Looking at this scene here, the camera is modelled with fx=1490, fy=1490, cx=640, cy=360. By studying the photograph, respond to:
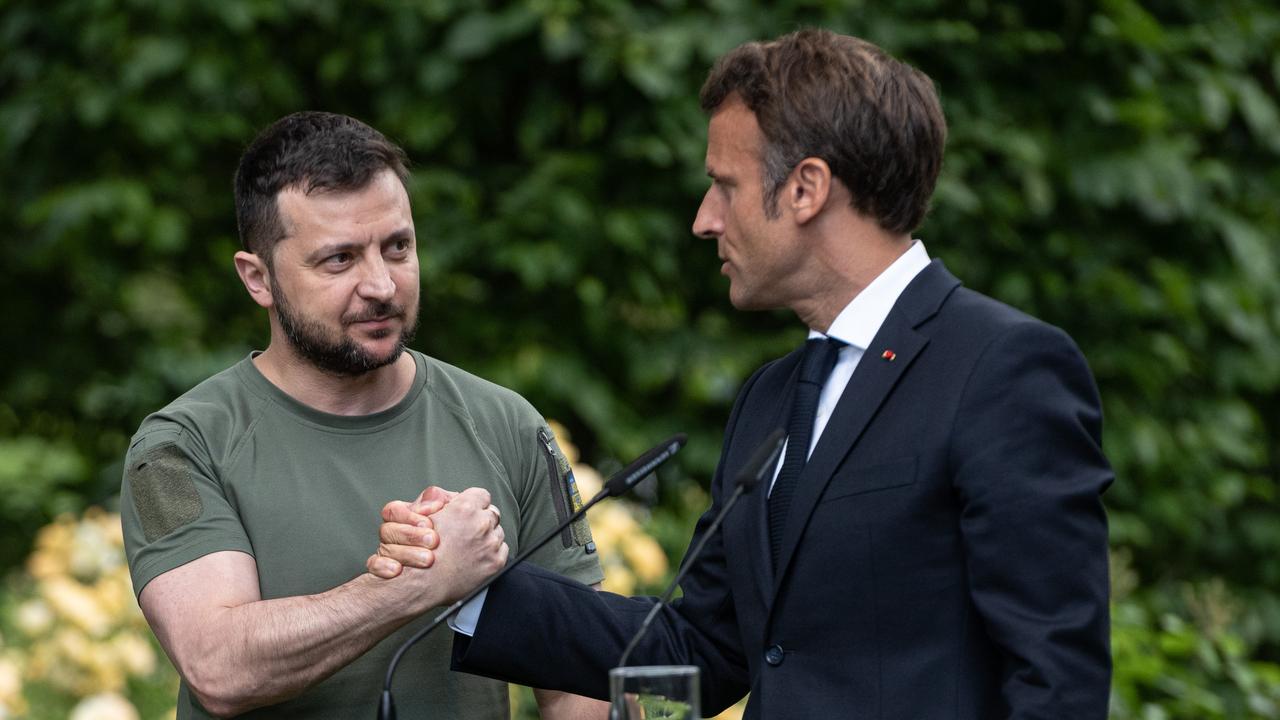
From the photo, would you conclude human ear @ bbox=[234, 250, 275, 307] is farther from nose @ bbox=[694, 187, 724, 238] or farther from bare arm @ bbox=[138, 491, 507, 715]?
nose @ bbox=[694, 187, 724, 238]

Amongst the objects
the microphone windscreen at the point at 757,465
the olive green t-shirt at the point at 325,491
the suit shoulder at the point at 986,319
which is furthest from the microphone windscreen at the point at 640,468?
the olive green t-shirt at the point at 325,491

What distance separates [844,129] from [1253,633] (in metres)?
4.56

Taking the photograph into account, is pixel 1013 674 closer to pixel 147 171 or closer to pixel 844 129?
pixel 844 129

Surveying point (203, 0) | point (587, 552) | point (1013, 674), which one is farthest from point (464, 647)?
point (203, 0)

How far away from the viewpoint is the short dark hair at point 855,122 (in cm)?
236

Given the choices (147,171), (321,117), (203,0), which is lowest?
(321,117)

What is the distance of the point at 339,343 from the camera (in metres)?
2.63

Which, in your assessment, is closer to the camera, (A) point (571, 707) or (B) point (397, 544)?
(B) point (397, 544)

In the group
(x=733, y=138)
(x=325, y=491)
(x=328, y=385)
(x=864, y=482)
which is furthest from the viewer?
(x=328, y=385)

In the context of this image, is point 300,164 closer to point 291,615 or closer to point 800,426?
point 291,615

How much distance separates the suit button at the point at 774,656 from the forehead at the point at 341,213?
3.31 ft

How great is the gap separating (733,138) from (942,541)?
2.50ft

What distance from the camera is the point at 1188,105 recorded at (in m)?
5.89

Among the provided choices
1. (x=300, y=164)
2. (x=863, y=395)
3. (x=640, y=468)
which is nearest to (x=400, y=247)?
(x=300, y=164)
